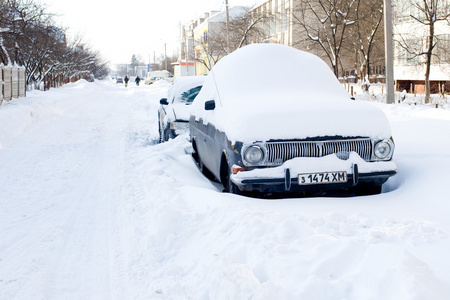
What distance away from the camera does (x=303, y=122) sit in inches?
192

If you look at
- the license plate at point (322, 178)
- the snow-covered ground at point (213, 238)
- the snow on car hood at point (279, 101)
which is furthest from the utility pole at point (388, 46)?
the license plate at point (322, 178)

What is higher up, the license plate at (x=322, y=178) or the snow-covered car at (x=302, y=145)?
the snow-covered car at (x=302, y=145)

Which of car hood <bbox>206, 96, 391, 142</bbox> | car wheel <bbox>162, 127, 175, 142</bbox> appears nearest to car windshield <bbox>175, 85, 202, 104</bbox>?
car wheel <bbox>162, 127, 175, 142</bbox>

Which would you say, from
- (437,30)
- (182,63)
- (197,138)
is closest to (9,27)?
(197,138)

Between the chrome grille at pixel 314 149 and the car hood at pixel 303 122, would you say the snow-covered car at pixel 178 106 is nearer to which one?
the car hood at pixel 303 122

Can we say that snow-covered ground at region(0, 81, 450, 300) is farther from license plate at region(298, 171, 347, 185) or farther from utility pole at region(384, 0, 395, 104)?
utility pole at region(384, 0, 395, 104)

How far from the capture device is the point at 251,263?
10.6 ft

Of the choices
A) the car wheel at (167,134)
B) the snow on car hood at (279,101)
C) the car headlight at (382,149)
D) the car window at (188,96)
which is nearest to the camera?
→ the snow on car hood at (279,101)

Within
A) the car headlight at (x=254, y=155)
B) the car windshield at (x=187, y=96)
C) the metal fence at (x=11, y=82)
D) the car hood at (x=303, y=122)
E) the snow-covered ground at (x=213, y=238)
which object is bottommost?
the snow-covered ground at (x=213, y=238)

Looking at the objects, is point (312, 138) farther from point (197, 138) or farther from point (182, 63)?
point (182, 63)

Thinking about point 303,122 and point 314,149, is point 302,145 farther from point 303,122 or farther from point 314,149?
point 303,122

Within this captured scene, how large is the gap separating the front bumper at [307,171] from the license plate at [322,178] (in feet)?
Answer: 0.11

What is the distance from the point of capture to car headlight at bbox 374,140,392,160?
4.99 m

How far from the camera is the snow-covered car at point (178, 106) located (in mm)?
10188
